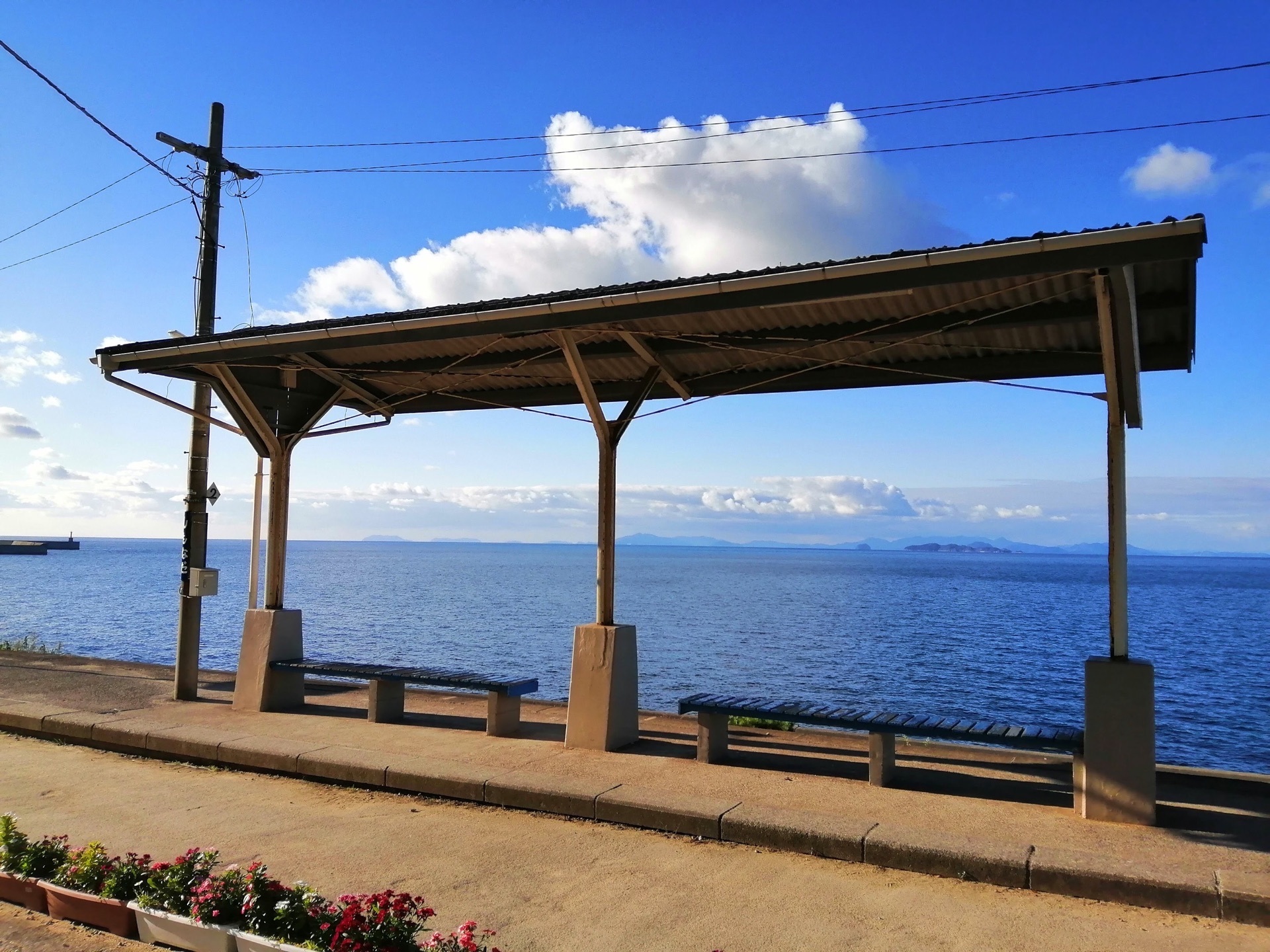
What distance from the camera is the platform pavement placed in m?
5.00

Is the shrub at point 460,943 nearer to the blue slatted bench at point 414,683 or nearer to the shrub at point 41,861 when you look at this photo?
the shrub at point 41,861

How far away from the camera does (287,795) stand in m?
6.89

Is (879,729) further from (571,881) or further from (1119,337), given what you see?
(1119,337)

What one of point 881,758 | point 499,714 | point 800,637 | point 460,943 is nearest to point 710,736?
point 881,758

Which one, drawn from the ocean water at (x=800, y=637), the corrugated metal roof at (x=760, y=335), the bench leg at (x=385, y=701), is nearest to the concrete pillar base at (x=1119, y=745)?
the corrugated metal roof at (x=760, y=335)

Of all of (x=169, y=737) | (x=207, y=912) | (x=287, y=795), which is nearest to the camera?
(x=207, y=912)

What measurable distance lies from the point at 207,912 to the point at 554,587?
7822 centimetres

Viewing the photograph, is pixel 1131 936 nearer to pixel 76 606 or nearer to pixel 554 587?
pixel 76 606

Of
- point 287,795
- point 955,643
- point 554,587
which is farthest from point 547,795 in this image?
point 554,587

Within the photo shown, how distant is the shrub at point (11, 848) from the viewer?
494 cm

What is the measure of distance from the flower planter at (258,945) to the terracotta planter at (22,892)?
1.43 meters

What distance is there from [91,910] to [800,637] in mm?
36155

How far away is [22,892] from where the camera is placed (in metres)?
4.84

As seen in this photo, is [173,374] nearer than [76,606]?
Yes
